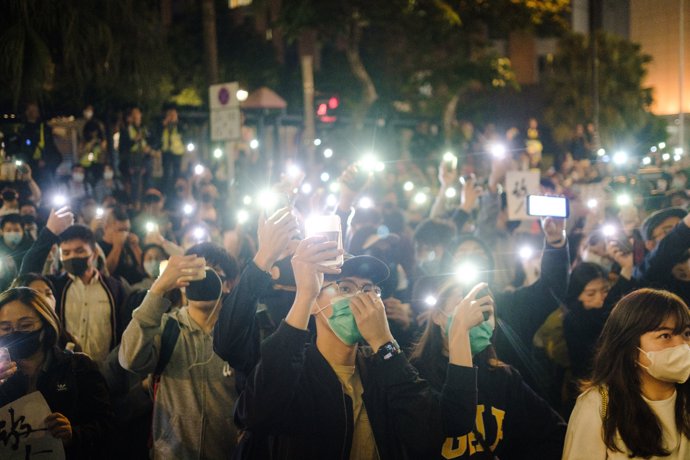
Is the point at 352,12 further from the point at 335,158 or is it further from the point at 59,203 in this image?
the point at 59,203

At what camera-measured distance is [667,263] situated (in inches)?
218

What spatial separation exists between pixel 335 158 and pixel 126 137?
21.4 ft

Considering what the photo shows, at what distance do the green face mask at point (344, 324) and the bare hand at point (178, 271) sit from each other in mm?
806

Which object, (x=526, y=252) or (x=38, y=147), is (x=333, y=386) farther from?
(x=38, y=147)

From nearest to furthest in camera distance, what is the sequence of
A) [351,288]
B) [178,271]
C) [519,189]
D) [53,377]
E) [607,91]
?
[351,288] → [178,271] → [53,377] → [519,189] → [607,91]

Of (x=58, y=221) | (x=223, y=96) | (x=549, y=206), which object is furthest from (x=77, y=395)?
(x=223, y=96)

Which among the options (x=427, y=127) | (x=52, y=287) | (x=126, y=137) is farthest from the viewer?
(x=427, y=127)

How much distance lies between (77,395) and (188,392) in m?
0.55

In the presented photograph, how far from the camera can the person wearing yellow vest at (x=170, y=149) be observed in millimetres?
13602

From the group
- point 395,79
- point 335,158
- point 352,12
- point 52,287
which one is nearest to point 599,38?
point 395,79

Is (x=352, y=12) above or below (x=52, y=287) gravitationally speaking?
above

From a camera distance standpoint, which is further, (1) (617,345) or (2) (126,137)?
(2) (126,137)

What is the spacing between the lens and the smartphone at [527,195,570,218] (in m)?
5.71

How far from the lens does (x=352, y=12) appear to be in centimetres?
2122
